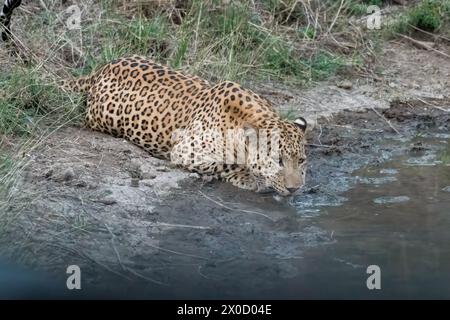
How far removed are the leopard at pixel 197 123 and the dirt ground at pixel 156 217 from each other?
0.16m

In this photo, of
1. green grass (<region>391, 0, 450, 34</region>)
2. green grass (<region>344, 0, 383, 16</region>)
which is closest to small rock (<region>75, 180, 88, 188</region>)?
green grass (<region>344, 0, 383, 16</region>)

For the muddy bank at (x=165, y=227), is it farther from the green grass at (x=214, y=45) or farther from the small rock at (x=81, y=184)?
the green grass at (x=214, y=45)

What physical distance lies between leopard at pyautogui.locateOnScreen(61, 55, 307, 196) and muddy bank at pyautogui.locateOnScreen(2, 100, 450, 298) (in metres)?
0.17

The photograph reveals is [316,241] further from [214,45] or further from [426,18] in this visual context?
[426,18]

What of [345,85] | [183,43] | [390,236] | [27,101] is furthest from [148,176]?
[345,85]

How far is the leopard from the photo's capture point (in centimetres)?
829

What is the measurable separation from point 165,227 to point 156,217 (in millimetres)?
212

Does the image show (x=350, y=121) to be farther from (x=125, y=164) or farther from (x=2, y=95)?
(x=2, y=95)

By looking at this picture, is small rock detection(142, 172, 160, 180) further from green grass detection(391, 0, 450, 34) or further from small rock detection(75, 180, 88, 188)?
green grass detection(391, 0, 450, 34)

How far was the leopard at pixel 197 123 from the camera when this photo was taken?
8.29 meters

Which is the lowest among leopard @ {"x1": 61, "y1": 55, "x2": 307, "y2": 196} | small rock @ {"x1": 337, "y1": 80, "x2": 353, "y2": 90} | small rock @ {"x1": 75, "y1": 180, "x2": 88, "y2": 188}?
small rock @ {"x1": 75, "y1": 180, "x2": 88, "y2": 188}

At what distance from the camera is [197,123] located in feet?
29.2

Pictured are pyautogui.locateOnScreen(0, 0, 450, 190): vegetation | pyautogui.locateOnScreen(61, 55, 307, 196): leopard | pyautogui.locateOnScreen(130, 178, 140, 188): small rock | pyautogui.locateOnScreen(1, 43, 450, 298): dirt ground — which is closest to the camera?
pyautogui.locateOnScreen(1, 43, 450, 298): dirt ground

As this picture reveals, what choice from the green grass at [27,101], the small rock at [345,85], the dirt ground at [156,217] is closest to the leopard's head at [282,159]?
the dirt ground at [156,217]
